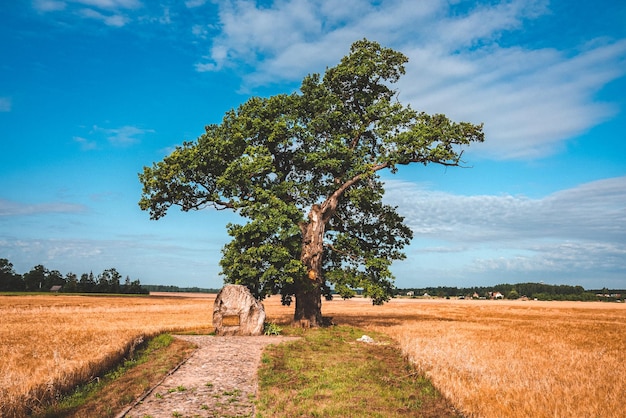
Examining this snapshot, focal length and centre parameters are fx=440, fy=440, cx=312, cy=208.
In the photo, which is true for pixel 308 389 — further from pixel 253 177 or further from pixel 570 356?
pixel 253 177

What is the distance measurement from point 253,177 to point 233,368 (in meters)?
15.5

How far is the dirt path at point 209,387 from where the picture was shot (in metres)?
10.6

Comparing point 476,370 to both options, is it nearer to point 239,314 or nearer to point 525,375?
point 525,375

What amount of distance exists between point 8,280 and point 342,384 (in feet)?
475

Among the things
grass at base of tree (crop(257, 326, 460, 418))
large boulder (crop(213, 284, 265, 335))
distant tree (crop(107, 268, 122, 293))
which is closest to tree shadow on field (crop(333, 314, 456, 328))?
large boulder (crop(213, 284, 265, 335))

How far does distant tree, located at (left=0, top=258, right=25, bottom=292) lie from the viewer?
125500mm

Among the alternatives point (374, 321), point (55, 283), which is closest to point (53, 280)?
point (55, 283)

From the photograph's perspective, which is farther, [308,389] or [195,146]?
[195,146]

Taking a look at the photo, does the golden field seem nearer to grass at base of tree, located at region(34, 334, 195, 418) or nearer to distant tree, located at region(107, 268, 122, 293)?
grass at base of tree, located at region(34, 334, 195, 418)

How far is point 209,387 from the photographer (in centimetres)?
1287

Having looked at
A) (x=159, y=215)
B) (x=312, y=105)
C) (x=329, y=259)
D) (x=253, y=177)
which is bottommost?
(x=329, y=259)

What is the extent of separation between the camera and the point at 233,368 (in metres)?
15.2

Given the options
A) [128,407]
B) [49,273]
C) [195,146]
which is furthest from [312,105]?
[49,273]

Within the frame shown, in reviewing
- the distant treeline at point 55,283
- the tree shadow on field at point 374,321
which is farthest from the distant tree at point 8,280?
the tree shadow on field at point 374,321
